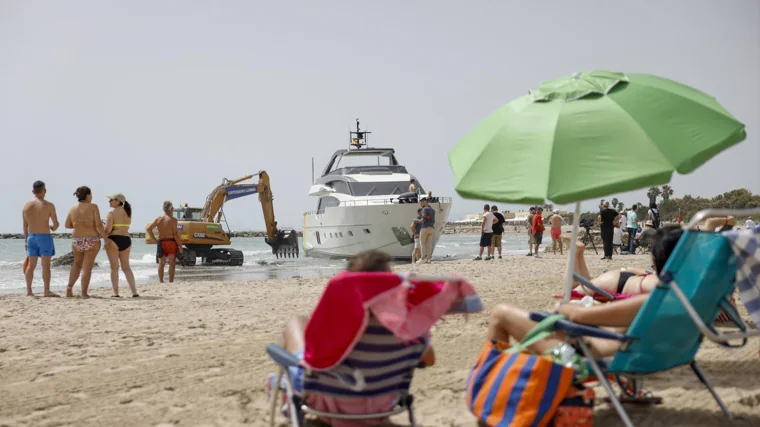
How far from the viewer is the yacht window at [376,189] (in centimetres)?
2311

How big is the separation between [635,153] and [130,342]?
494 centimetres

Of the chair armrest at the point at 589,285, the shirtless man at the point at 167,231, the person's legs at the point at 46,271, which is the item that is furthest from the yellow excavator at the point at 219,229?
the chair armrest at the point at 589,285

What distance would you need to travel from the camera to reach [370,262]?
2.92m

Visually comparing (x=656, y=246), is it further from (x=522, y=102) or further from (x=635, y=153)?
(x=522, y=102)

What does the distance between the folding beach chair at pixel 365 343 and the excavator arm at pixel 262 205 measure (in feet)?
76.0

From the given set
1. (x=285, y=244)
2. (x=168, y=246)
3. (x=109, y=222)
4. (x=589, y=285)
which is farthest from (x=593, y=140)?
(x=285, y=244)

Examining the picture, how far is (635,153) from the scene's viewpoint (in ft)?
9.95

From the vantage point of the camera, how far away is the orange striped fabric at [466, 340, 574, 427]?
3.02 metres

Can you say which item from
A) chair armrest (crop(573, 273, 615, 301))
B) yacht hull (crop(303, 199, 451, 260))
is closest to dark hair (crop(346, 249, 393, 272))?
chair armrest (crop(573, 273, 615, 301))

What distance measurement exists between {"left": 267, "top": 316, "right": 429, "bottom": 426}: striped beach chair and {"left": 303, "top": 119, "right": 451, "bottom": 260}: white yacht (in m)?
18.5

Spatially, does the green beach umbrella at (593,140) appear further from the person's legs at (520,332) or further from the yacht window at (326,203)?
the yacht window at (326,203)

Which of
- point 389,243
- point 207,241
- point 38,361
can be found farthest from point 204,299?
point 207,241

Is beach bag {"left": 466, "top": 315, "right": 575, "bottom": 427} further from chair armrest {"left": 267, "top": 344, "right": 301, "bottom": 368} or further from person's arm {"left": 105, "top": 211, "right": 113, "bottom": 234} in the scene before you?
person's arm {"left": 105, "top": 211, "right": 113, "bottom": 234}

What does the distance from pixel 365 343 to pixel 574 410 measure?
1.05 m
